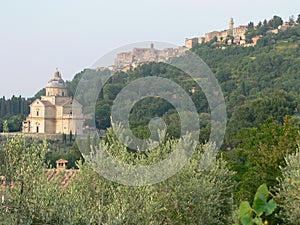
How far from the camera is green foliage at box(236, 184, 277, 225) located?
319 centimetres

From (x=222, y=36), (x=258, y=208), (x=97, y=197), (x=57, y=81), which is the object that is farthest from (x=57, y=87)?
(x=258, y=208)

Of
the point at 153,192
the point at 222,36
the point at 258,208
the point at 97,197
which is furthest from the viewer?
the point at 222,36

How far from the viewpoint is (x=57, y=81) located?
7975 centimetres

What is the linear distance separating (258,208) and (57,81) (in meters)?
78.0

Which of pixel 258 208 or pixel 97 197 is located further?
pixel 97 197

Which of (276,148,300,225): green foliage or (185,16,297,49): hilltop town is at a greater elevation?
(185,16,297,49): hilltop town

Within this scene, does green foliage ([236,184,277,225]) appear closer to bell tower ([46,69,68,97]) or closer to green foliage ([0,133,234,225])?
green foliage ([0,133,234,225])

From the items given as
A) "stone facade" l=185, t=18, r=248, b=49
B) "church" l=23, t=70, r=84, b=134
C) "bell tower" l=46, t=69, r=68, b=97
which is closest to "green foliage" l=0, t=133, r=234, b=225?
"church" l=23, t=70, r=84, b=134

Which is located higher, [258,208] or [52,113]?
[258,208]

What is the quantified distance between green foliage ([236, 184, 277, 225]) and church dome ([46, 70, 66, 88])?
252 feet

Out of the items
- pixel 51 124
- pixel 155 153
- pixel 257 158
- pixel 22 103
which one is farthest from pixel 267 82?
pixel 155 153

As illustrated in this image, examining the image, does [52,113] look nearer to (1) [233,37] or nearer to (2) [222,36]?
(1) [233,37]

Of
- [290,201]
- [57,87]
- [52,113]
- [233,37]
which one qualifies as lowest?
[52,113]

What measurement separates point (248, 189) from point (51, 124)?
62.3 meters
